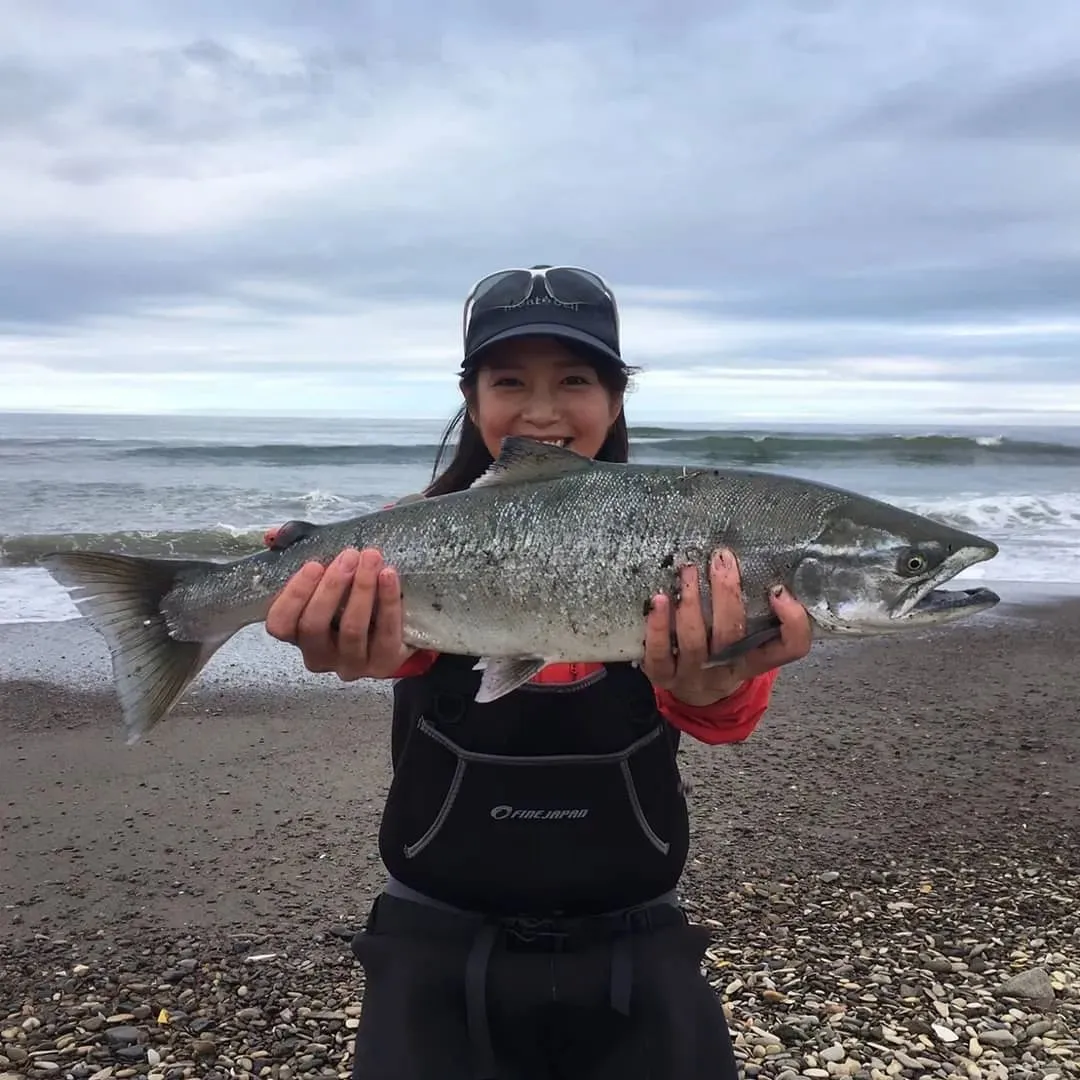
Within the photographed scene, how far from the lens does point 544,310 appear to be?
3.57 m

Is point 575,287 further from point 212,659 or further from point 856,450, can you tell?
point 856,450

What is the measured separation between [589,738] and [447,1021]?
3.02ft

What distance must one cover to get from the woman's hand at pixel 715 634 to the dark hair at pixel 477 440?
0.90 m

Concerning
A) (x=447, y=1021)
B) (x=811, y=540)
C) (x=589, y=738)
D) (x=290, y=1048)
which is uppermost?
(x=811, y=540)

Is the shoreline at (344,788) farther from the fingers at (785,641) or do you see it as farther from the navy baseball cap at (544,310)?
the navy baseball cap at (544,310)

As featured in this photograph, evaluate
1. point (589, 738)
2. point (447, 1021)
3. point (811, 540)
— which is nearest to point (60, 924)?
point (447, 1021)

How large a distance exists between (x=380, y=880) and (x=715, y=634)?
10.8 feet

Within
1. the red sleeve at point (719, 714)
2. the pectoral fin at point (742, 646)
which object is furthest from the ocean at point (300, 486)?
the pectoral fin at point (742, 646)

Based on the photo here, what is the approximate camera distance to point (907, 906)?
5273mm

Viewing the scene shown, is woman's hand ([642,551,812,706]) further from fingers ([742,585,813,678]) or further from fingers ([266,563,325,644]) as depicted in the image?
fingers ([266,563,325,644])

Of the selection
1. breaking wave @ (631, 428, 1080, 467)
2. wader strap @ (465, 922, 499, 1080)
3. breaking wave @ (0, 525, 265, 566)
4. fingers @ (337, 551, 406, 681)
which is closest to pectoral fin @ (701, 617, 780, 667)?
fingers @ (337, 551, 406, 681)

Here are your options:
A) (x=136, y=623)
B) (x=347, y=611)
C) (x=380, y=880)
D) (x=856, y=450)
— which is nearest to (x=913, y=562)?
(x=347, y=611)

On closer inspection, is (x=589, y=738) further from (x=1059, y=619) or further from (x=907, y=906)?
(x=1059, y=619)

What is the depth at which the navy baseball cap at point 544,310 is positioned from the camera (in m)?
3.51
